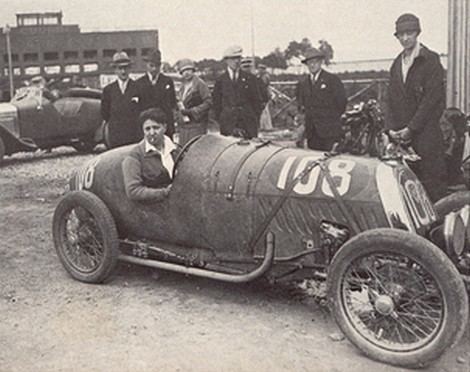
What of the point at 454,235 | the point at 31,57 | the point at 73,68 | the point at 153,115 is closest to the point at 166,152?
the point at 153,115

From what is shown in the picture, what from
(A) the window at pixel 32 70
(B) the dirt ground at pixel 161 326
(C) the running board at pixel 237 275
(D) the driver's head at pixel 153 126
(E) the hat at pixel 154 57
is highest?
(A) the window at pixel 32 70

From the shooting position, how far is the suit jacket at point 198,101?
7.90 m

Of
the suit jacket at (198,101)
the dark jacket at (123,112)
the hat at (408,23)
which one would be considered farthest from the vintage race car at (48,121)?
the hat at (408,23)

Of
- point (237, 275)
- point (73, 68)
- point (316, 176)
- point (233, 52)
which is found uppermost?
point (73, 68)

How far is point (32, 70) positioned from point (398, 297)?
36514 millimetres

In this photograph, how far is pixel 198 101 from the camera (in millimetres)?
8039

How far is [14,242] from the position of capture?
6906mm

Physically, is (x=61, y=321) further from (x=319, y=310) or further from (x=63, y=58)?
(x=63, y=58)

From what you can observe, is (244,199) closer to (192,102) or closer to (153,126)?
(153,126)

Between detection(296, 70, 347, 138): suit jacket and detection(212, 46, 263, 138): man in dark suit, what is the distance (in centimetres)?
91

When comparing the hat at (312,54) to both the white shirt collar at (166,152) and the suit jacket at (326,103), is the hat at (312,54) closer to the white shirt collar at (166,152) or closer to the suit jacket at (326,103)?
the suit jacket at (326,103)

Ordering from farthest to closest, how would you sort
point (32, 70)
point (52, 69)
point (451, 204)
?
point (52, 69) → point (32, 70) → point (451, 204)

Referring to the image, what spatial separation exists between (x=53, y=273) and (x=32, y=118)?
8647mm

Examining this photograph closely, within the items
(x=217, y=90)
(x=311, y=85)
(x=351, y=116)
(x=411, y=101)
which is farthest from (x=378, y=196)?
(x=351, y=116)
